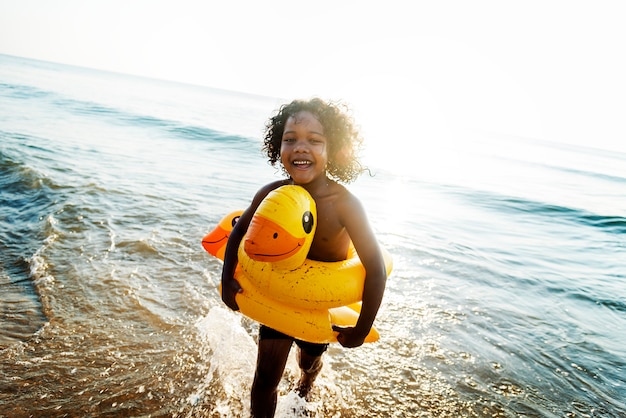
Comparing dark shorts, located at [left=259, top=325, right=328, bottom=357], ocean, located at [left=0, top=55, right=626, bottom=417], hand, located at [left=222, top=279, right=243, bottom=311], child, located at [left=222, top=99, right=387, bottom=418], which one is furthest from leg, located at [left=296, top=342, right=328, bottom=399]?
hand, located at [left=222, top=279, right=243, bottom=311]

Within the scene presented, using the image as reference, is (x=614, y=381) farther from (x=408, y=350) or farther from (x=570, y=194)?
(x=570, y=194)

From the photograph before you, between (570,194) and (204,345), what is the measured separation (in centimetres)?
1884

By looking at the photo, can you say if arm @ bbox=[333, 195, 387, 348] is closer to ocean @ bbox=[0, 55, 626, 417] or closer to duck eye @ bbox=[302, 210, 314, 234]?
duck eye @ bbox=[302, 210, 314, 234]

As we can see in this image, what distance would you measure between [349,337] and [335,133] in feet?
3.74

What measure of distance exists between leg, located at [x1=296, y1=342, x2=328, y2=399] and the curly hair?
3.54 ft

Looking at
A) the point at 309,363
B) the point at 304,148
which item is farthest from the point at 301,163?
the point at 309,363

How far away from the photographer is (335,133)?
2.24 m

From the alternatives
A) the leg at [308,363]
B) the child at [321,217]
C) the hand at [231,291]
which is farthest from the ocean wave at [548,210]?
the hand at [231,291]

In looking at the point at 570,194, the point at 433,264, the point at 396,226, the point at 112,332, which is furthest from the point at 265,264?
the point at 570,194

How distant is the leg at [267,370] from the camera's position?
217 cm

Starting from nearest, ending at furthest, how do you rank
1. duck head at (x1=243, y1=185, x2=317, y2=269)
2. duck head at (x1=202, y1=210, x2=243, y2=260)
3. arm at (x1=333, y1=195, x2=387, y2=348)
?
duck head at (x1=243, y1=185, x2=317, y2=269) → arm at (x1=333, y1=195, x2=387, y2=348) → duck head at (x1=202, y1=210, x2=243, y2=260)

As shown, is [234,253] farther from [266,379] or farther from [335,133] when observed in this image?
[335,133]

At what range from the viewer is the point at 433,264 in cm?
614

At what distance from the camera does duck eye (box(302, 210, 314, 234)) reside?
180cm
